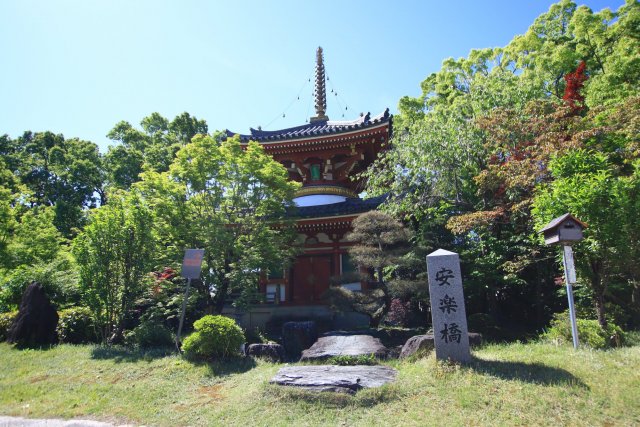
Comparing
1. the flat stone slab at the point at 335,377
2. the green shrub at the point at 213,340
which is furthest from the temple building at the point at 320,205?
the flat stone slab at the point at 335,377

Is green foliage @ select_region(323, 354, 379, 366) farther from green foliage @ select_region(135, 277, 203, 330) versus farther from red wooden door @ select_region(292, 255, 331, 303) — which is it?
red wooden door @ select_region(292, 255, 331, 303)

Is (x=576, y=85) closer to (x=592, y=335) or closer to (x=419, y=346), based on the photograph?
(x=592, y=335)

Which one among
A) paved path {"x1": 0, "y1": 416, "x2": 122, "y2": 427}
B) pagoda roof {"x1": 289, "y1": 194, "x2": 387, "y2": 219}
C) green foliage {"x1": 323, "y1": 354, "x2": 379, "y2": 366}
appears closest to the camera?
paved path {"x1": 0, "y1": 416, "x2": 122, "y2": 427}

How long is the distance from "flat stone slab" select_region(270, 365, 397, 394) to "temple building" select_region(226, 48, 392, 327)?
6469 millimetres

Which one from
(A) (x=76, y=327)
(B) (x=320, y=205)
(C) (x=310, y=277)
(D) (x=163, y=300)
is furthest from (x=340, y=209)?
(A) (x=76, y=327)

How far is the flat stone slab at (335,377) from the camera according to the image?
6.74 m

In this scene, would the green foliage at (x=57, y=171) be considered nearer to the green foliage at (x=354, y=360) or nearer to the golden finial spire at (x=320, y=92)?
the golden finial spire at (x=320, y=92)

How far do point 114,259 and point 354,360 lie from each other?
7.53m

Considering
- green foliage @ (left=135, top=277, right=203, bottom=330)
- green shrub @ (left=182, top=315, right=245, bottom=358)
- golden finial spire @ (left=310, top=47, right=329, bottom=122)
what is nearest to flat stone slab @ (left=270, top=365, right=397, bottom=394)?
green shrub @ (left=182, top=315, right=245, bottom=358)

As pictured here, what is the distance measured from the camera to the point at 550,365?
22.2 ft

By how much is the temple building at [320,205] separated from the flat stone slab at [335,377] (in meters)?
6.47

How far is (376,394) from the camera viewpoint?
6.40 m

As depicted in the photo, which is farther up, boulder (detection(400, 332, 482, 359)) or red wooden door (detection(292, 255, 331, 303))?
red wooden door (detection(292, 255, 331, 303))

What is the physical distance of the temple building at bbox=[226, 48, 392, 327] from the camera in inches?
621
